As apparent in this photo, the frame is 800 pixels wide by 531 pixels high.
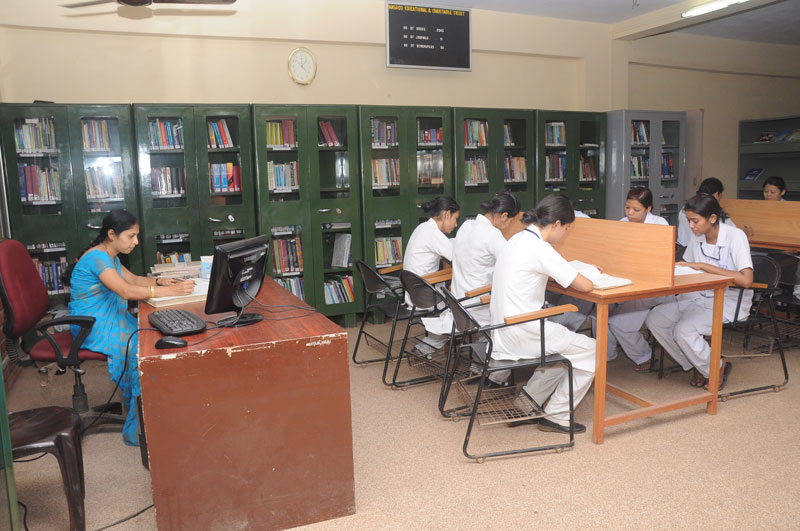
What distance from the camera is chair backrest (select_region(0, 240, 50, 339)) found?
3027 millimetres

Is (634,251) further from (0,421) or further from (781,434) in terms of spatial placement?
(0,421)

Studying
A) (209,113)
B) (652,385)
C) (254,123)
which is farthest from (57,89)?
(652,385)

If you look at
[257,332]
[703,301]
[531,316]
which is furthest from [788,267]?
[257,332]

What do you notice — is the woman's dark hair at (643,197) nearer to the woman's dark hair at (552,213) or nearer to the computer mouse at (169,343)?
the woman's dark hair at (552,213)

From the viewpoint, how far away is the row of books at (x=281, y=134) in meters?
5.18

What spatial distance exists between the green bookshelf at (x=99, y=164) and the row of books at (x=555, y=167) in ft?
13.0

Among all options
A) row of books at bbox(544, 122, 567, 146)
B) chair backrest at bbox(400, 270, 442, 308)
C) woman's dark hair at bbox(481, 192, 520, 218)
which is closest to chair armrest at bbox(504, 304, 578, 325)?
chair backrest at bbox(400, 270, 442, 308)

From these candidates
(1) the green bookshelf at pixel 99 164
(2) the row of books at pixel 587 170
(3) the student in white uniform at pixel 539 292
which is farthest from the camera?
(2) the row of books at pixel 587 170

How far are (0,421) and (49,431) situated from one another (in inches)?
25.5

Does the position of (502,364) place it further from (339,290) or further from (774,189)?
(774,189)

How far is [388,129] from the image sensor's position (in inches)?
220

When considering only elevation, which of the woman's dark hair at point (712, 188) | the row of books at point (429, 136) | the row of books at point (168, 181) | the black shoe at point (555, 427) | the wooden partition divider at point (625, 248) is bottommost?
the black shoe at point (555, 427)

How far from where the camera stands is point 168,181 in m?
4.95

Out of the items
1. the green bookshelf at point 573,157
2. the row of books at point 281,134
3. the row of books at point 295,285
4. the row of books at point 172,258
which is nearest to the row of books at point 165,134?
the row of books at point 281,134
